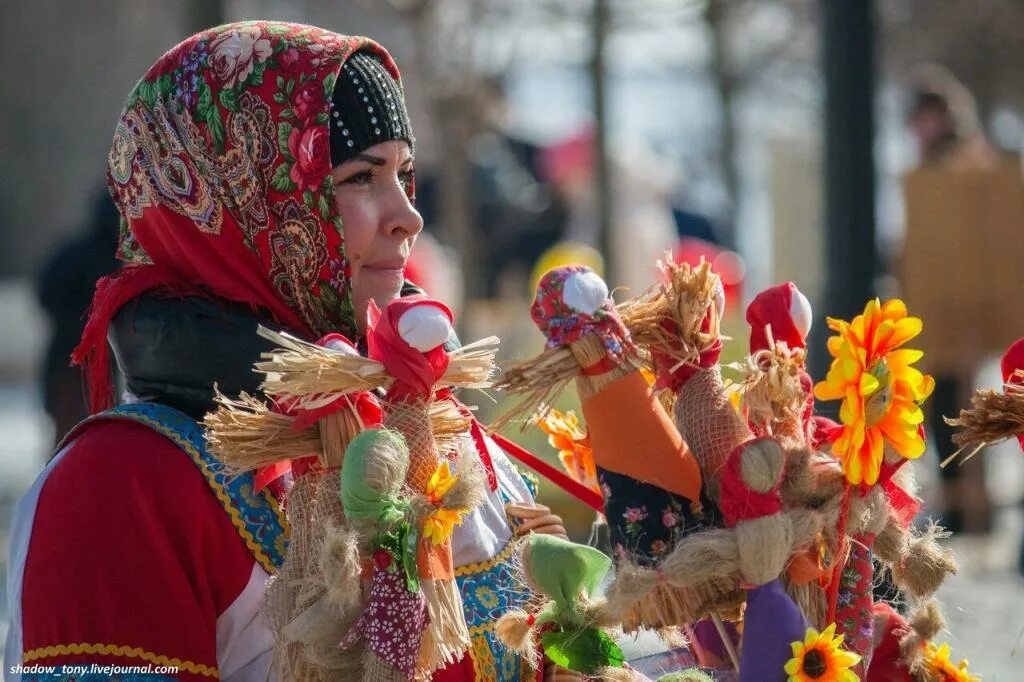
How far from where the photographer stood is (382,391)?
7.06 feet

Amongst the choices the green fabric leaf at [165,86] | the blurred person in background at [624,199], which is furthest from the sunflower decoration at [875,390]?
the blurred person in background at [624,199]

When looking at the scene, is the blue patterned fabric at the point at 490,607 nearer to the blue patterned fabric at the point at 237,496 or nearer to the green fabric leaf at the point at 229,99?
the blue patterned fabric at the point at 237,496

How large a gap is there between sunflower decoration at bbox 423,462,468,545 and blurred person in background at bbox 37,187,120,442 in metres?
4.66

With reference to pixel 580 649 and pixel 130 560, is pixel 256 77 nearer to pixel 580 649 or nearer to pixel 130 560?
pixel 130 560

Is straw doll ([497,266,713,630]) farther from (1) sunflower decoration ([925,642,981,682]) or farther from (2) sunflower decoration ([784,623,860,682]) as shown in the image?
(1) sunflower decoration ([925,642,981,682])

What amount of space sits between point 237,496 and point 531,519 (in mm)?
446

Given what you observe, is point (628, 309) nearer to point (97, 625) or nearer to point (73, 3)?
point (97, 625)

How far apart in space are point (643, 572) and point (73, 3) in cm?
1629

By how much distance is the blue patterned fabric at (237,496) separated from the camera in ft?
7.38

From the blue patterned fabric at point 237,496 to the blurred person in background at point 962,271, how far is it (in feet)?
19.7

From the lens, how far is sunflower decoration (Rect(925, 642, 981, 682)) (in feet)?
7.88

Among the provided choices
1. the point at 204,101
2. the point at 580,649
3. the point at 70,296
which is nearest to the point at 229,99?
the point at 204,101

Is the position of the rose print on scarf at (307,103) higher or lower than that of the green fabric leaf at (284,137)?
higher

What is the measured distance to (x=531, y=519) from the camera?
2.42 m
